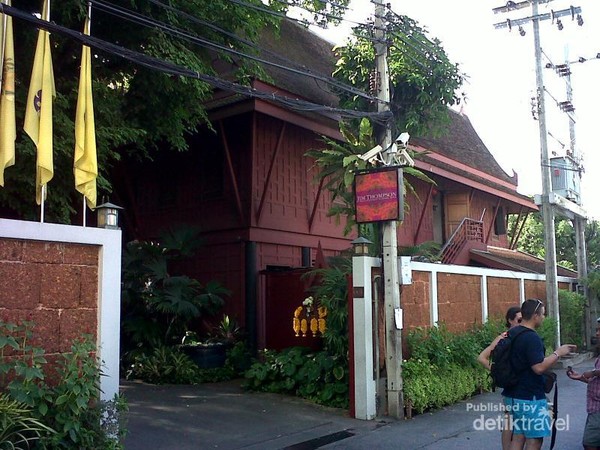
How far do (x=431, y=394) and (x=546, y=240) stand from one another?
26.7 feet

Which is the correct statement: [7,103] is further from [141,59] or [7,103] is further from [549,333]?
[549,333]

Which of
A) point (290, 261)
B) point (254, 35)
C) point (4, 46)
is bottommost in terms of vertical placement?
point (290, 261)

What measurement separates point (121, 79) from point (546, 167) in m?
10.8

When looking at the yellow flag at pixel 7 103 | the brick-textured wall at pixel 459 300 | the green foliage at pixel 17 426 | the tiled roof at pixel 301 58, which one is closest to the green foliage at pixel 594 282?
the brick-textured wall at pixel 459 300

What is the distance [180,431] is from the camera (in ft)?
27.3

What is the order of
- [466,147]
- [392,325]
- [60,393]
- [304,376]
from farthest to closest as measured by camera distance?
[466,147]
[304,376]
[392,325]
[60,393]

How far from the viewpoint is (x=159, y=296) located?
41.5 feet

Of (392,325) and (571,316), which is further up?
(392,325)

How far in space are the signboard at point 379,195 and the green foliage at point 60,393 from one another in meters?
5.03

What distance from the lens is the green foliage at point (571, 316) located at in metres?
17.2

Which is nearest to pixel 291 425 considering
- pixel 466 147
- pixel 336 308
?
pixel 336 308

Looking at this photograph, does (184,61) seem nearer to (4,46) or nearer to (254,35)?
(254,35)

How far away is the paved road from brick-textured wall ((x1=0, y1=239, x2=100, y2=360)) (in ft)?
7.67

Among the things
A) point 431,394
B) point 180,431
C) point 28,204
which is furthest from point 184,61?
point 431,394
